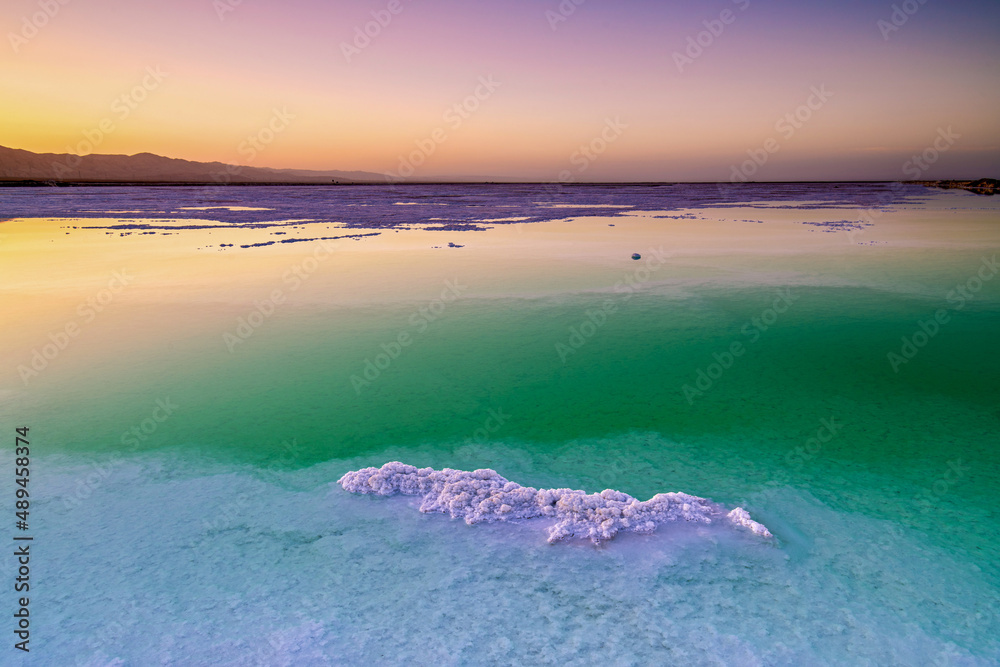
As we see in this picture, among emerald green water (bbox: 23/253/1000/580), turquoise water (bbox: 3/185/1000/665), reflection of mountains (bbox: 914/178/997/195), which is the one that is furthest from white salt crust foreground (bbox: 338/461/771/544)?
reflection of mountains (bbox: 914/178/997/195)

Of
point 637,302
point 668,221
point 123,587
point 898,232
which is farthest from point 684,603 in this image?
point 668,221

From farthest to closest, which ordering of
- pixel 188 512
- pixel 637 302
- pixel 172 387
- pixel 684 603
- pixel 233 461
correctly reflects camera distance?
pixel 637 302 → pixel 172 387 → pixel 233 461 → pixel 188 512 → pixel 684 603

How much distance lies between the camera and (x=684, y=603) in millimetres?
3330

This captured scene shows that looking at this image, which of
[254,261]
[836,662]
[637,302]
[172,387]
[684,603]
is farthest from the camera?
[254,261]

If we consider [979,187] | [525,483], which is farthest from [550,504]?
[979,187]

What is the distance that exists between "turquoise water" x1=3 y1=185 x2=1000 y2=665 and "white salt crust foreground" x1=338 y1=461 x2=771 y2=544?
123 mm

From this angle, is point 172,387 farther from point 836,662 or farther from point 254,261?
point 254,261

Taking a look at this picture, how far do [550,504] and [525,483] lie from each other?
41cm

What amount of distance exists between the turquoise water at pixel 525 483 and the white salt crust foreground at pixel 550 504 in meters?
0.12

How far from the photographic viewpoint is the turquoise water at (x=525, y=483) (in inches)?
123

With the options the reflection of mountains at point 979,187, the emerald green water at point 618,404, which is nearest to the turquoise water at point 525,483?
the emerald green water at point 618,404

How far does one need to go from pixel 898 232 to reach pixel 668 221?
922 cm

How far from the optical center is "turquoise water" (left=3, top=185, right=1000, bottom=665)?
313 centimetres

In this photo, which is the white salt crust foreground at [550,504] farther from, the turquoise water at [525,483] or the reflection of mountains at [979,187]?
the reflection of mountains at [979,187]
